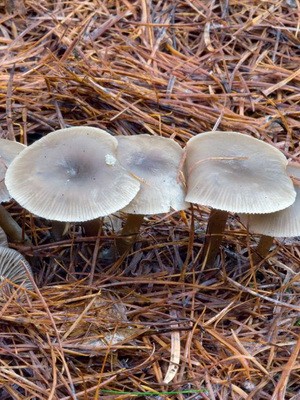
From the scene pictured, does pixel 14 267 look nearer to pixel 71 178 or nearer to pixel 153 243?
pixel 71 178

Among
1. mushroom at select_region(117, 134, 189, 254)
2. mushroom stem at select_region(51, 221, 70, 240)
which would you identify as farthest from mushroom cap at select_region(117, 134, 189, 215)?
mushroom stem at select_region(51, 221, 70, 240)

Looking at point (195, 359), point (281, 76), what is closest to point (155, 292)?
point (195, 359)

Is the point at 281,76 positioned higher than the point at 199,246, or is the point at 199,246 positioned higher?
the point at 281,76

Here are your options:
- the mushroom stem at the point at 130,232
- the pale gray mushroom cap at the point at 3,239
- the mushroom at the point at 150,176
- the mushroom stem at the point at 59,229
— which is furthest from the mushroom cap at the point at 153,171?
the pale gray mushroom cap at the point at 3,239

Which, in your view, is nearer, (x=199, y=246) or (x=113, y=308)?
(x=113, y=308)

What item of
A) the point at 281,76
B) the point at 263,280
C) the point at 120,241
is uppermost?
the point at 281,76

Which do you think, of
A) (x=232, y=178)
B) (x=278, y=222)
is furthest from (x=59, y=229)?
(x=278, y=222)

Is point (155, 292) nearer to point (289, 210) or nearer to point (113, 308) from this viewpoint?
point (113, 308)
